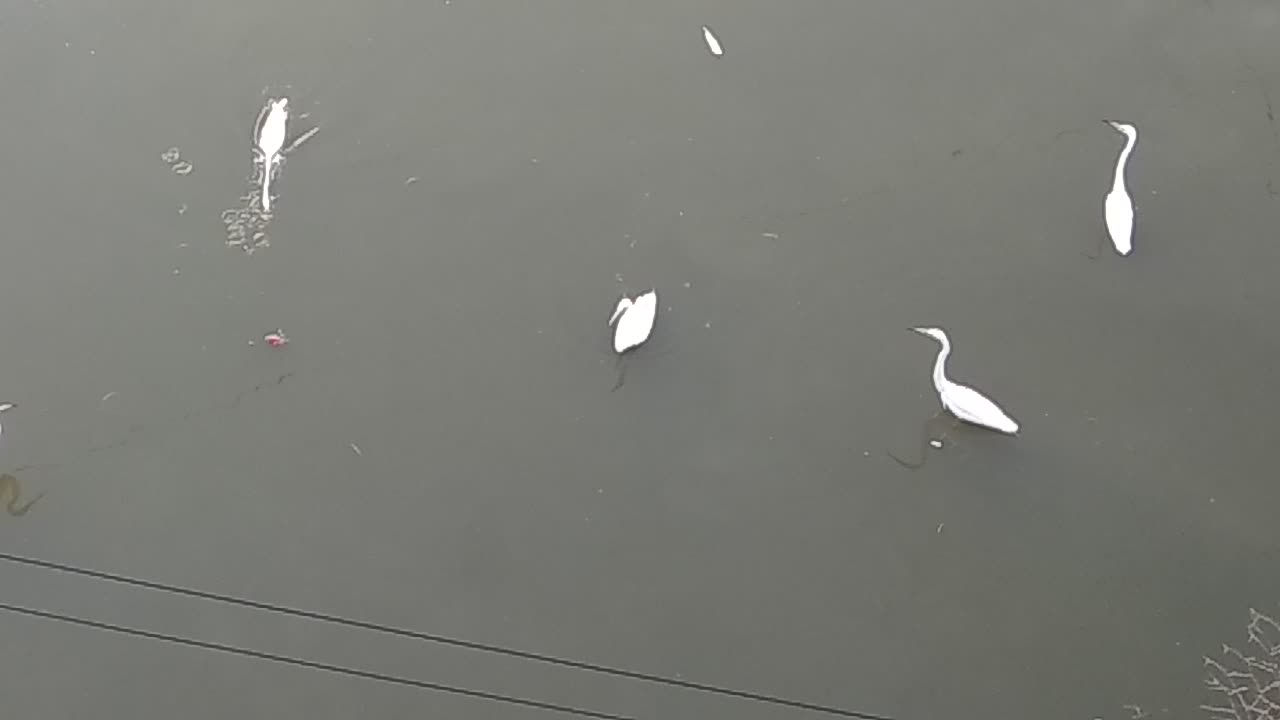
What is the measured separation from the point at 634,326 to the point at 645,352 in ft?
0.14

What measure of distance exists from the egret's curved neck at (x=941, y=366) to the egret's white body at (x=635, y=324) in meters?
0.38

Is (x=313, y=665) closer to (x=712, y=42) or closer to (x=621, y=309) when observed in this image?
(x=621, y=309)

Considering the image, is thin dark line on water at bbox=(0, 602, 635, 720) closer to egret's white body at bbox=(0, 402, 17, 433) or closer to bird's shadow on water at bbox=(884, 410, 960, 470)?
egret's white body at bbox=(0, 402, 17, 433)

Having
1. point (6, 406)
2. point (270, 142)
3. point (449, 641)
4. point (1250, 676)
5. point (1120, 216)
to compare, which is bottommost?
point (1250, 676)

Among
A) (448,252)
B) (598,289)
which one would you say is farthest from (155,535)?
(598,289)

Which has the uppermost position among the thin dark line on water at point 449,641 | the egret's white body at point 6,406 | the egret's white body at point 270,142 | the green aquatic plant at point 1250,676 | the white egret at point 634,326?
the egret's white body at point 270,142

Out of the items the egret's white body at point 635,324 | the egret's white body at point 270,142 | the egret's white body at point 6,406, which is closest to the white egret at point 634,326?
the egret's white body at point 635,324

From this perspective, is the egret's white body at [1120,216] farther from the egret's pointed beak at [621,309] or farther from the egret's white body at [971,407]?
the egret's pointed beak at [621,309]

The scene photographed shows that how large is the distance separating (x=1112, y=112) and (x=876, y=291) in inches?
18.3

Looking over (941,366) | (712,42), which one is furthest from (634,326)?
(712,42)

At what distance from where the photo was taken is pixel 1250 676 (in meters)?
1.44

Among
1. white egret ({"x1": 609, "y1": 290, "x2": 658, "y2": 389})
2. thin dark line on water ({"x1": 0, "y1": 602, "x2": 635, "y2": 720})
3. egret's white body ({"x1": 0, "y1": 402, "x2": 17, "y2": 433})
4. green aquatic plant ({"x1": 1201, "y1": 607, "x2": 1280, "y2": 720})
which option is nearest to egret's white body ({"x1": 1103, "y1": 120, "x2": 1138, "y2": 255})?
green aquatic plant ({"x1": 1201, "y1": 607, "x2": 1280, "y2": 720})

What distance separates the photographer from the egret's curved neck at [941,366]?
156 centimetres

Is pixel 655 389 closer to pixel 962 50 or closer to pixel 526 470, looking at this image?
pixel 526 470
